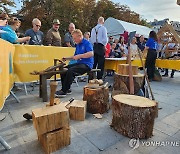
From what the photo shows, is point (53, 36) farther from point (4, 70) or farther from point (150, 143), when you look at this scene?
point (150, 143)

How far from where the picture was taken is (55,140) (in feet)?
6.53

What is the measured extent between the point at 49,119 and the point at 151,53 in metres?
5.48

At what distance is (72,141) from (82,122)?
0.57 meters

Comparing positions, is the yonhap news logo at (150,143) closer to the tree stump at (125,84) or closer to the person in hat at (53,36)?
the tree stump at (125,84)

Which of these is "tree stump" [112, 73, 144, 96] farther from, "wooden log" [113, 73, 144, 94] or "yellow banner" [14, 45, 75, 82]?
"yellow banner" [14, 45, 75, 82]

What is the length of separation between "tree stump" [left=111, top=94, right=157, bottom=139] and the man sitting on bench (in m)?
1.91

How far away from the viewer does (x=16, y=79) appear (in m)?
4.18

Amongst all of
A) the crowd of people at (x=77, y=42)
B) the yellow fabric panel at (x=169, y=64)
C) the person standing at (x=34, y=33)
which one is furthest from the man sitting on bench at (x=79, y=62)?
the yellow fabric panel at (x=169, y=64)

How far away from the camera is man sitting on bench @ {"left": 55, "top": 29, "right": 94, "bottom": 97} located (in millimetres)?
4109

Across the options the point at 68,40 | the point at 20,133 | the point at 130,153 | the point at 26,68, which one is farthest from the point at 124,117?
the point at 68,40

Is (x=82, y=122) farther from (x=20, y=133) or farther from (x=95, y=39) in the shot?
(x=95, y=39)

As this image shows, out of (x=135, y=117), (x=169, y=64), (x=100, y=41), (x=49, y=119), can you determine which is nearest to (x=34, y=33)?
(x=100, y=41)

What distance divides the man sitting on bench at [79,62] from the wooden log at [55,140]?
208 cm

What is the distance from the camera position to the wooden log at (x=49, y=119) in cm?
192
